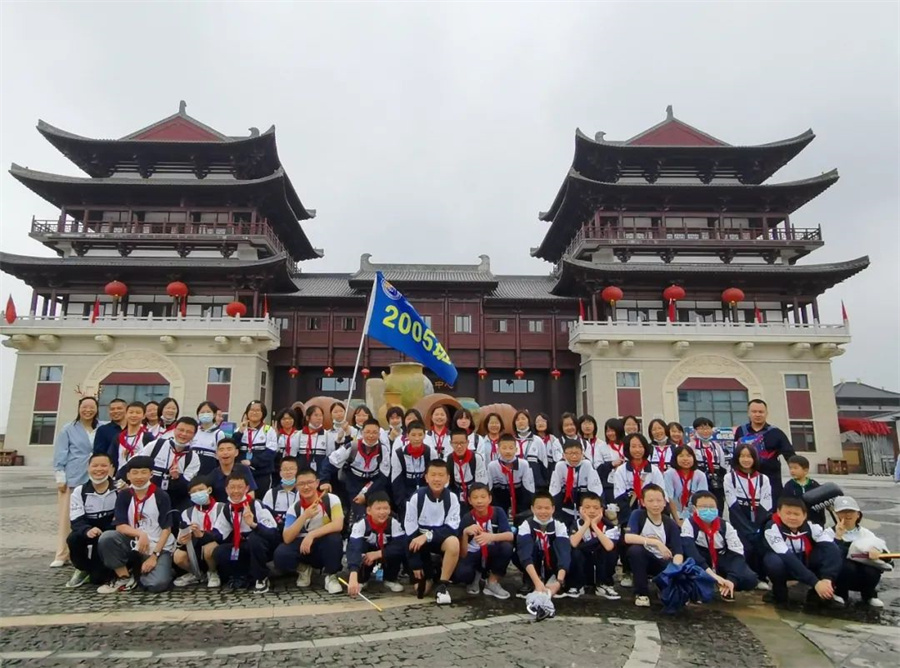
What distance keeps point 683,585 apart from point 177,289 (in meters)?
25.2

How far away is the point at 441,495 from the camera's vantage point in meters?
5.28

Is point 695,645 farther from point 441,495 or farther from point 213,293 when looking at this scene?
point 213,293

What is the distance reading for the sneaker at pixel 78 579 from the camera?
5.20m

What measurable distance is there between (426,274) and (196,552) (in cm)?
2393

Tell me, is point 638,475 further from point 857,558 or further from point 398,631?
point 398,631

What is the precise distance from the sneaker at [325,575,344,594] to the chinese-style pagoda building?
67.7ft

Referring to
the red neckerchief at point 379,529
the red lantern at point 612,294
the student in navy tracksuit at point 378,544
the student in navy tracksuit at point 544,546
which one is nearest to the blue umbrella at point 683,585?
the student in navy tracksuit at point 544,546

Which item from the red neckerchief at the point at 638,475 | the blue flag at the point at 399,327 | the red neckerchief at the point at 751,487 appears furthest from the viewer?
the blue flag at the point at 399,327

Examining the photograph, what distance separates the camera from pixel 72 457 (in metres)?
6.03

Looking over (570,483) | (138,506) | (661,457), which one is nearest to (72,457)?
(138,506)

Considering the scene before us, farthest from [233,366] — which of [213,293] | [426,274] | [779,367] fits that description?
[779,367]

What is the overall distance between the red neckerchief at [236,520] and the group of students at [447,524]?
0.02 m

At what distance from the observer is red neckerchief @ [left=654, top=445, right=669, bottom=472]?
20.5 ft

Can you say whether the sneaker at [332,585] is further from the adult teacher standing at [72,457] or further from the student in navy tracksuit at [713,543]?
the student in navy tracksuit at [713,543]
